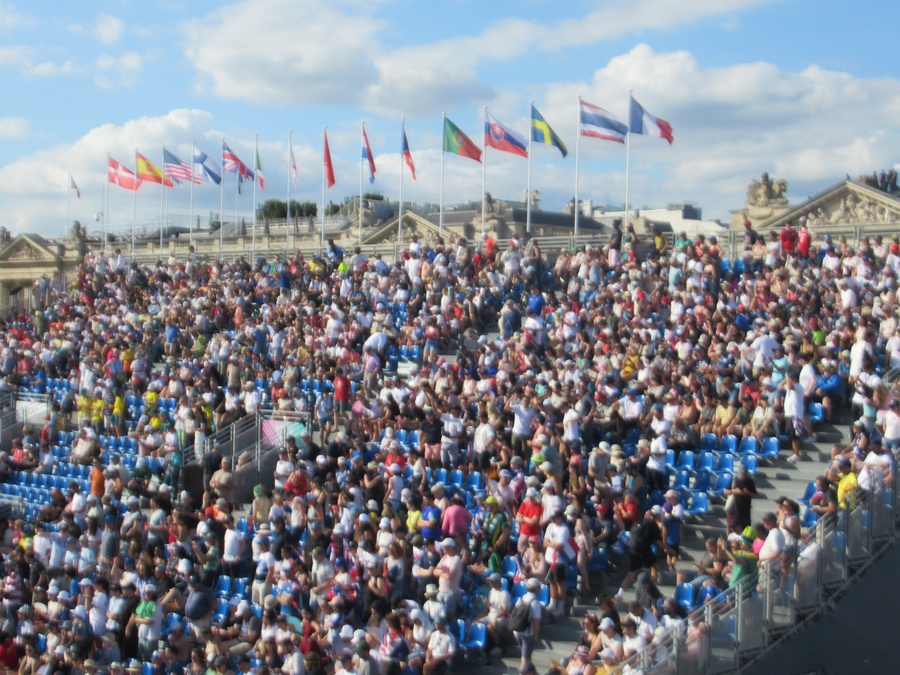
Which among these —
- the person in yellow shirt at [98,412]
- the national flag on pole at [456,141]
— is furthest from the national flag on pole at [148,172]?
the person in yellow shirt at [98,412]

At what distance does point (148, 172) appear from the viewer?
35312mm

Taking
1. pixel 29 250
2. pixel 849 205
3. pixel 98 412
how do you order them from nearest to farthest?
pixel 98 412, pixel 849 205, pixel 29 250

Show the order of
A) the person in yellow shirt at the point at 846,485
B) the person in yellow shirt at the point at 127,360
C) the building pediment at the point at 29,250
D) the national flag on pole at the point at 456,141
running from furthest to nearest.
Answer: the building pediment at the point at 29,250
the national flag on pole at the point at 456,141
the person in yellow shirt at the point at 127,360
the person in yellow shirt at the point at 846,485

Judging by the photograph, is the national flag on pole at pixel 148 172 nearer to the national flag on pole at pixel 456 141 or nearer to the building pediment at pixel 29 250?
the national flag on pole at pixel 456 141

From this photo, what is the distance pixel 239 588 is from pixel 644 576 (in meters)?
5.86

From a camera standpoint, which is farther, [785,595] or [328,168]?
[328,168]

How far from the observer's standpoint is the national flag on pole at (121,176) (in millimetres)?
35531

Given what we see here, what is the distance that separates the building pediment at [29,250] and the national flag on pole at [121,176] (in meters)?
17.7

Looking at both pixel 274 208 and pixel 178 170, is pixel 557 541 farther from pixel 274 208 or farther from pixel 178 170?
pixel 274 208

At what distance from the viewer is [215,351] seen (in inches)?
857

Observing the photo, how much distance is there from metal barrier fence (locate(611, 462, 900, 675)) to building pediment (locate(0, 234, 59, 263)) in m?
46.3

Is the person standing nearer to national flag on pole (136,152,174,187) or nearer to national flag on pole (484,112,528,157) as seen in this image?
national flag on pole (484,112,528,157)

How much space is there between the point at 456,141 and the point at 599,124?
3839 mm

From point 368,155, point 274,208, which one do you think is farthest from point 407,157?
point 274,208
